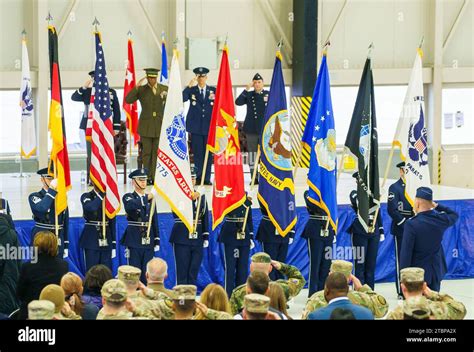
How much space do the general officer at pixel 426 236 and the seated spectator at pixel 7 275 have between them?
156 inches

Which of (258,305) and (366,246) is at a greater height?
(258,305)

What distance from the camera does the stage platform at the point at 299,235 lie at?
43.8 feet

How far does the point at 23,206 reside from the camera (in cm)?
1434

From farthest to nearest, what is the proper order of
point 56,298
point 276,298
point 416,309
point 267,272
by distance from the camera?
point 267,272
point 276,298
point 56,298
point 416,309

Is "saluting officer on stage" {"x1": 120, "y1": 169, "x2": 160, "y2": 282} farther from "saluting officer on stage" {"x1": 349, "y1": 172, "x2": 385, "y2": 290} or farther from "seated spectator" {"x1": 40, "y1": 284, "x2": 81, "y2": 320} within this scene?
"seated spectator" {"x1": 40, "y1": 284, "x2": 81, "y2": 320}

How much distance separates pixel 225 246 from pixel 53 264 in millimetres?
3786

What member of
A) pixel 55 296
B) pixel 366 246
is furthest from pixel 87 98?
pixel 55 296

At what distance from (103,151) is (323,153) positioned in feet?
8.90

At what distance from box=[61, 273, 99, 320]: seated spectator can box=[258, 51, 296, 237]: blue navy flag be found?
16.4 feet

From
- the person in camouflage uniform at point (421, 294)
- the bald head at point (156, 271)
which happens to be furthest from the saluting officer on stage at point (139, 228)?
the person in camouflage uniform at point (421, 294)

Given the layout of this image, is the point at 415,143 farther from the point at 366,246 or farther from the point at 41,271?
the point at 41,271

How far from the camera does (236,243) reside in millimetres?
13031

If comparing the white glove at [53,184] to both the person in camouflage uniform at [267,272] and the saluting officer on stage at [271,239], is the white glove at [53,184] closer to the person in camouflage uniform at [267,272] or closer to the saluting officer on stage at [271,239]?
the saluting officer on stage at [271,239]

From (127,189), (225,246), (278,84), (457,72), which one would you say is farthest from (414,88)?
(457,72)
